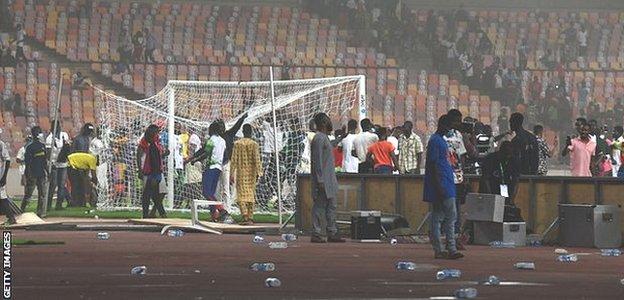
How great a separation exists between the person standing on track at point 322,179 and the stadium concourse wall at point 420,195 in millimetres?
2243

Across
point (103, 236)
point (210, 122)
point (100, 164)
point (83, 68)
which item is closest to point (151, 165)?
point (103, 236)

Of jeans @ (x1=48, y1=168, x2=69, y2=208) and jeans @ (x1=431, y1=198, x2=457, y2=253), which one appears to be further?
jeans @ (x1=48, y1=168, x2=69, y2=208)

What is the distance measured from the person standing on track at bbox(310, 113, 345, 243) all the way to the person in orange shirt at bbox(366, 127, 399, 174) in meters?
4.92

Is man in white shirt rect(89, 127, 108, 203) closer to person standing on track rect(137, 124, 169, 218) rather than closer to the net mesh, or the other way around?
the net mesh

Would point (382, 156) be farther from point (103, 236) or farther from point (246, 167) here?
point (103, 236)

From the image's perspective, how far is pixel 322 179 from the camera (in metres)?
20.2

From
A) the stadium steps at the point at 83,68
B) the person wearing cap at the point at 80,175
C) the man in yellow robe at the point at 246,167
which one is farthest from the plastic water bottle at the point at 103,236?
the stadium steps at the point at 83,68

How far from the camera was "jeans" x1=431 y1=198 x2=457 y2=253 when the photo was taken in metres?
16.9

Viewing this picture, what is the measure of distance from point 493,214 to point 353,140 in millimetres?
6988

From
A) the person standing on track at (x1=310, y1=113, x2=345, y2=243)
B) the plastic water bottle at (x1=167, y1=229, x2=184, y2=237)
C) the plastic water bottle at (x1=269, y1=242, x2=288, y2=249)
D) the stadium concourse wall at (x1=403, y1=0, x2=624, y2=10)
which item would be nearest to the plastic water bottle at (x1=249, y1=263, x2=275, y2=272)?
the plastic water bottle at (x1=269, y1=242, x2=288, y2=249)

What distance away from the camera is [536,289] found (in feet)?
42.1

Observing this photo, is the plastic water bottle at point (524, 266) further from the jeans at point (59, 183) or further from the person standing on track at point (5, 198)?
the jeans at point (59, 183)

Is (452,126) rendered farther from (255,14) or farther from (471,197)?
(255,14)

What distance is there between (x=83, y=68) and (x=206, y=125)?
1342 centimetres
